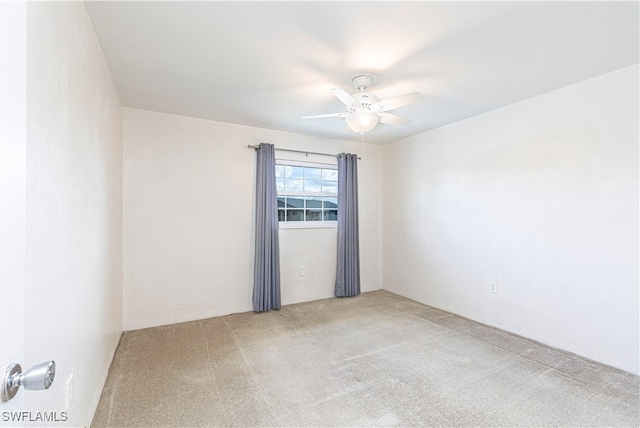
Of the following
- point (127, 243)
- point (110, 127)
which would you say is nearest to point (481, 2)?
point (110, 127)

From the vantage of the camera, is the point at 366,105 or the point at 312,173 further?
the point at 312,173

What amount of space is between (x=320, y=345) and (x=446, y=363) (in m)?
1.07

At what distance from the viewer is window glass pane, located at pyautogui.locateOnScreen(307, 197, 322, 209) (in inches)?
162

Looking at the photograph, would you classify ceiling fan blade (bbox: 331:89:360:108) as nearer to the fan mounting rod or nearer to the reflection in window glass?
the fan mounting rod

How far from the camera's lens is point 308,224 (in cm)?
407

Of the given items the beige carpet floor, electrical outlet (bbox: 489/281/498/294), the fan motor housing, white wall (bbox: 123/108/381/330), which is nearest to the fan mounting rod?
the fan motor housing

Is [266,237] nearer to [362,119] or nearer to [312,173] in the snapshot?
A: [312,173]

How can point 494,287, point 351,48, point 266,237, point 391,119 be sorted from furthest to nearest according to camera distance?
point 266,237 → point 494,287 → point 391,119 → point 351,48

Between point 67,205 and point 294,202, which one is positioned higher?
point 294,202

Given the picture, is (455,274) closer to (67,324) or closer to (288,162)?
(288,162)

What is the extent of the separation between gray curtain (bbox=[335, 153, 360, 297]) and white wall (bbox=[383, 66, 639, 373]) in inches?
35.1

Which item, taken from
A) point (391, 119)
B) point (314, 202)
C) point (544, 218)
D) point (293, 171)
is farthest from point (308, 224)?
point (544, 218)

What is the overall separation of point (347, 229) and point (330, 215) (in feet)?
1.10

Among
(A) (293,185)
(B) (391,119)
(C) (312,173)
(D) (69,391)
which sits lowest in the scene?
(D) (69,391)
